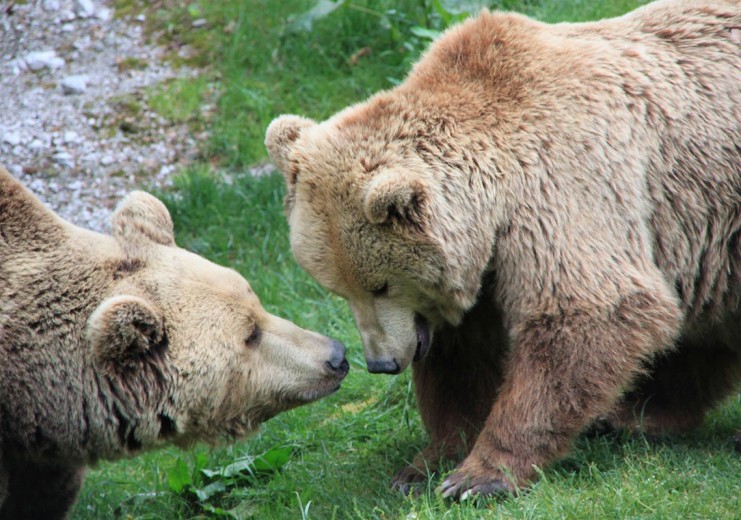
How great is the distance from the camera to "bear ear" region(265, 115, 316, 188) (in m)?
5.80

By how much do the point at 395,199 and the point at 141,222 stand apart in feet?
4.55

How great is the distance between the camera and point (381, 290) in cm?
548

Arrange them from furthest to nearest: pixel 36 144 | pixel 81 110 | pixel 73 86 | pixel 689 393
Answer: pixel 73 86 < pixel 81 110 < pixel 36 144 < pixel 689 393

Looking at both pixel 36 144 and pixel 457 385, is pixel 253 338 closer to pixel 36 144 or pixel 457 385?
pixel 457 385

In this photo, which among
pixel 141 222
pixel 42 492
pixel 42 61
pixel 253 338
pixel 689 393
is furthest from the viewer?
pixel 42 61

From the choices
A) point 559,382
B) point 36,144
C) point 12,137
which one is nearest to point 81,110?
point 36,144

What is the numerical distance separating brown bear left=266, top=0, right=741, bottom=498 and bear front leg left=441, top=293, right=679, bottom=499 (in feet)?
0.03

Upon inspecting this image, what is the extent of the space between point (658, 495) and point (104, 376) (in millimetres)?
2746

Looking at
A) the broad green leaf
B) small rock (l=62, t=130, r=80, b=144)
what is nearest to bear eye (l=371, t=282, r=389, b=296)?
the broad green leaf

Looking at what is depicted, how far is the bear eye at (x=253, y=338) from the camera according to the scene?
523cm

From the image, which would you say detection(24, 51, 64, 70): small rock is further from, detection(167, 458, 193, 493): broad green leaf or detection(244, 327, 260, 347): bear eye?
detection(244, 327, 260, 347): bear eye

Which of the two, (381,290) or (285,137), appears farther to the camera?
(285,137)

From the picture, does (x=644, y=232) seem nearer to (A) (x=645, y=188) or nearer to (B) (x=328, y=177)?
(A) (x=645, y=188)

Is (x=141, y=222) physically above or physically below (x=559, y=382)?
above
